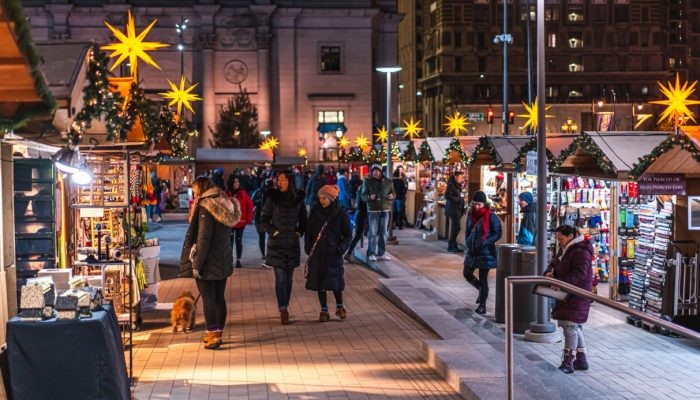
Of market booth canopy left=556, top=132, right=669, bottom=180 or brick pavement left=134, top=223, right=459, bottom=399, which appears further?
market booth canopy left=556, top=132, right=669, bottom=180

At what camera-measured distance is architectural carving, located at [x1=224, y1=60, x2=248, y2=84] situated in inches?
2906

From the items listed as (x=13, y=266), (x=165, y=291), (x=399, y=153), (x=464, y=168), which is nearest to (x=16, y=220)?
(x=13, y=266)

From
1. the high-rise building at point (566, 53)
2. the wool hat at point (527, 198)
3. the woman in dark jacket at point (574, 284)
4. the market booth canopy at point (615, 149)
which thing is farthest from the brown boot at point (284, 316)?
the high-rise building at point (566, 53)

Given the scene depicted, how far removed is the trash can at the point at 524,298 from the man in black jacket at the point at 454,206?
11763 millimetres

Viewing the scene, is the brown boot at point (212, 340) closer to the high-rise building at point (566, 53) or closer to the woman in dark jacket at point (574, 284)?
the woman in dark jacket at point (574, 284)

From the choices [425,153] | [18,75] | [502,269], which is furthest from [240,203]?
[18,75]

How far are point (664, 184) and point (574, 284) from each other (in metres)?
4.25

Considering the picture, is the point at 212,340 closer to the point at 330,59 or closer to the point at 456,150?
the point at 456,150

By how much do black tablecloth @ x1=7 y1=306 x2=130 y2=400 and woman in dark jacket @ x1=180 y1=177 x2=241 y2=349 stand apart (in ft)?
14.4

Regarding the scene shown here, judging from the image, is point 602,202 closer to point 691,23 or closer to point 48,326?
point 48,326

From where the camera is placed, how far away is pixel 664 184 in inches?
594

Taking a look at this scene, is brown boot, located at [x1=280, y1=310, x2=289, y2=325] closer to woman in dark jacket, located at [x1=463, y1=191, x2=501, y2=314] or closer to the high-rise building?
woman in dark jacket, located at [x1=463, y1=191, x2=501, y2=314]

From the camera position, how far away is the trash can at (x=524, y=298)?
14.0 metres

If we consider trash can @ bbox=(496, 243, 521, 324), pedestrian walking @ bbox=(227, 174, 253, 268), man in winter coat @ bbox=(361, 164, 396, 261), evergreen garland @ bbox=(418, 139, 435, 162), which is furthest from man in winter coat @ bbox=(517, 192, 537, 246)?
evergreen garland @ bbox=(418, 139, 435, 162)
